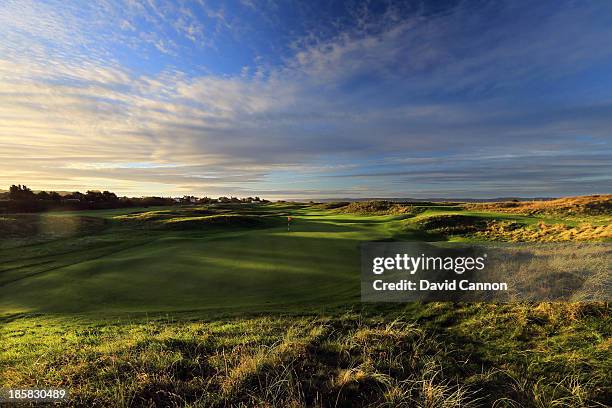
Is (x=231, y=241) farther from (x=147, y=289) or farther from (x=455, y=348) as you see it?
(x=455, y=348)

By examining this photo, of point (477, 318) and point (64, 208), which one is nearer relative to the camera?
point (477, 318)

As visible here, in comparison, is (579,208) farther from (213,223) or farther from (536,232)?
(213,223)

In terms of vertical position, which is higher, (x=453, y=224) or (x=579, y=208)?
(x=579, y=208)

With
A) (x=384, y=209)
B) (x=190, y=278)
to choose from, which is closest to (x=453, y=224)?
(x=384, y=209)

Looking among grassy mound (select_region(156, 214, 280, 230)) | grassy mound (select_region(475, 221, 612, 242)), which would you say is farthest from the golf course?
grassy mound (select_region(156, 214, 280, 230))

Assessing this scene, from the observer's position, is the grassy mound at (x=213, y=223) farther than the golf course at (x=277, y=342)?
Yes

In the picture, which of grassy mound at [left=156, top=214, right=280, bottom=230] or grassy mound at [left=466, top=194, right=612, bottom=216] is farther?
grassy mound at [left=156, top=214, right=280, bottom=230]

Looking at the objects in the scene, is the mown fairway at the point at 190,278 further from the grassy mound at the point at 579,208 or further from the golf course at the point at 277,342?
the grassy mound at the point at 579,208

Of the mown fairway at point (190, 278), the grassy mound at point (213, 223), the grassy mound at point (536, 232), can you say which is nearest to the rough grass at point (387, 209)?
the grassy mound at point (536, 232)

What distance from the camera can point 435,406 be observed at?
313cm

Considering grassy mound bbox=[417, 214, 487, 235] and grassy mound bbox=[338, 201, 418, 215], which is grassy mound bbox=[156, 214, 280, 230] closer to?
grassy mound bbox=[338, 201, 418, 215]

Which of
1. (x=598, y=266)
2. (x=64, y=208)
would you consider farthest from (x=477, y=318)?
(x=64, y=208)

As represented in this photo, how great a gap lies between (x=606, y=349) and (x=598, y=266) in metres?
3.91

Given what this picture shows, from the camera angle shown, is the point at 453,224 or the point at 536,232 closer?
the point at 536,232
